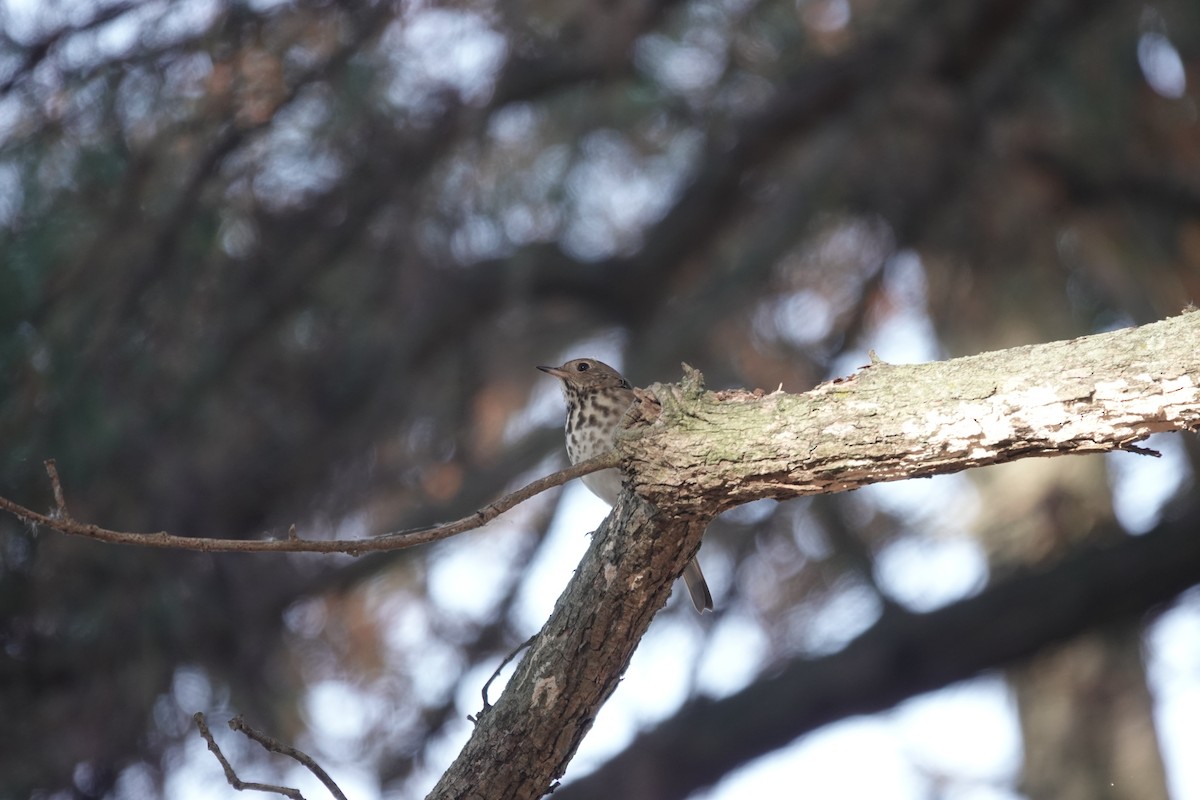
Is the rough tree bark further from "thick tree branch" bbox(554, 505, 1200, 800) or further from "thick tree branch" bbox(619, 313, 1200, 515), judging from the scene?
"thick tree branch" bbox(554, 505, 1200, 800)

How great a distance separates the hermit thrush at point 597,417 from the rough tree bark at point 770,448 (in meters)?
1.27

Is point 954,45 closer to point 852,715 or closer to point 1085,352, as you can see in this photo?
point 852,715

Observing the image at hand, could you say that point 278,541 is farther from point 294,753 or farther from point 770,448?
point 770,448

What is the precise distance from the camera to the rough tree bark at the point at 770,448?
1938 millimetres

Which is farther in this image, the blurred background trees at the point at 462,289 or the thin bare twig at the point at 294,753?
the blurred background trees at the point at 462,289

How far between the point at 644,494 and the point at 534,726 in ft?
1.79

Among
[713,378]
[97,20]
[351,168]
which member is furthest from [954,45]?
[97,20]

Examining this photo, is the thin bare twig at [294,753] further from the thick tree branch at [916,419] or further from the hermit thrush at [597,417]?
the hermit thrush at [597,417]

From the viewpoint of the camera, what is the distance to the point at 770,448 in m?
2.15

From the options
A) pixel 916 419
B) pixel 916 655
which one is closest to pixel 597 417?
pixel 916 419

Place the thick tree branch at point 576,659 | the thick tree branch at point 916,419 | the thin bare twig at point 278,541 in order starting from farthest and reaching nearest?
the thick tree branch at point 576,659 → the thin bare twig at point 278,541 → the thick tree branch at point 916,419

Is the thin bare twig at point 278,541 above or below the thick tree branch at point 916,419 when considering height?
below

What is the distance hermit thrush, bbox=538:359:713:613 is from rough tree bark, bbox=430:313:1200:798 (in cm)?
127

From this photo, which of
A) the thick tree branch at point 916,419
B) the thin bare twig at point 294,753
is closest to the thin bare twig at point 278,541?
the thick tree branch at point 916,419
